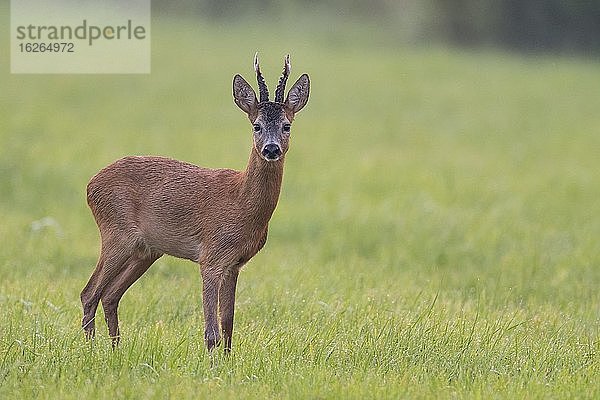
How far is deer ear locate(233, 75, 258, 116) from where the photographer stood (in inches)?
253

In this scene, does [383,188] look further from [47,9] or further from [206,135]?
[47,9]

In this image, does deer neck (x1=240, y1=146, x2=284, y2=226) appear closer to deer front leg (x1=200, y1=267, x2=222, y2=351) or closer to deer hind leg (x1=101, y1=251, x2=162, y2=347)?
deer front leg (x1=200, y1=267, x2=222, y2=351)

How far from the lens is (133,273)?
714cm

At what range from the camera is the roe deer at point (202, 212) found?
6.42 metres

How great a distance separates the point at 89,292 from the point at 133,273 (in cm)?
31

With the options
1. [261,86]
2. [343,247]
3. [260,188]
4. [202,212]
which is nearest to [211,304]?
[202,212]

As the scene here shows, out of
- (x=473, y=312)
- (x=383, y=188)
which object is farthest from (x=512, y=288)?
(x=383, y=188)

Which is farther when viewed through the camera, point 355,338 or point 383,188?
point 383,188

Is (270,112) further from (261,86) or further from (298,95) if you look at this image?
(298,95)

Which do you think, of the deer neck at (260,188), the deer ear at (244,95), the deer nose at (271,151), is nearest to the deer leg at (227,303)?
the deer neck at (260,188)

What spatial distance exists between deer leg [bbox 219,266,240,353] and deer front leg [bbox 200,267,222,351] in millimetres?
93

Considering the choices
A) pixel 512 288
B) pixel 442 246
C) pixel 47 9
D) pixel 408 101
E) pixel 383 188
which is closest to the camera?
pixel 512 288

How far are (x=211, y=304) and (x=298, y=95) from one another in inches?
51.7

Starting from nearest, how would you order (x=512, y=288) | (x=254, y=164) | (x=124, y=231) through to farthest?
1. (x=254, y=164)
2. (x=124, y=231)
3. (x=512, y=288)
